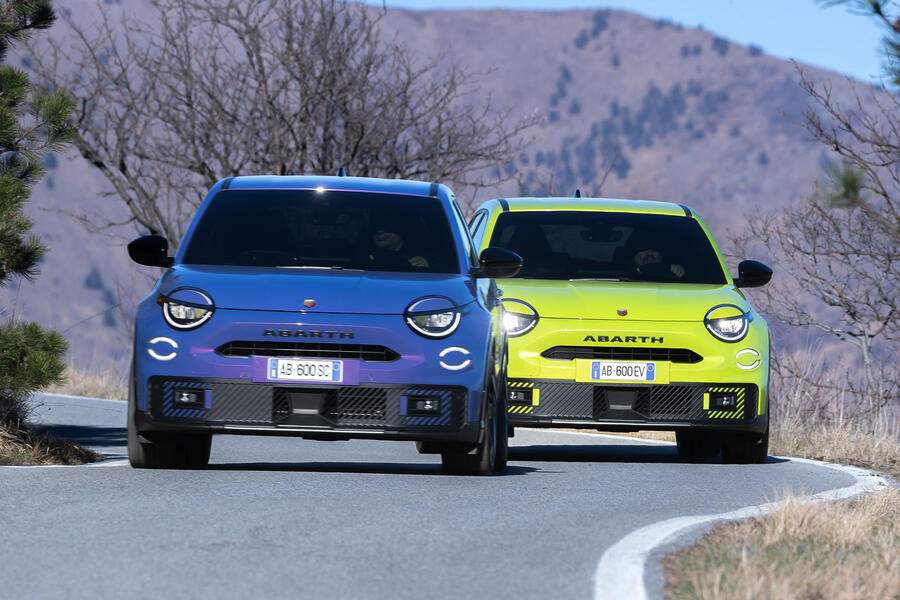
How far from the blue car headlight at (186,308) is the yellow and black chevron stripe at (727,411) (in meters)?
4.00

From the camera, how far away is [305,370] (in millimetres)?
9695

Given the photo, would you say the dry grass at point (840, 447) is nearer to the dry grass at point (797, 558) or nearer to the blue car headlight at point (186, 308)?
the dry grass at point (797, 558)

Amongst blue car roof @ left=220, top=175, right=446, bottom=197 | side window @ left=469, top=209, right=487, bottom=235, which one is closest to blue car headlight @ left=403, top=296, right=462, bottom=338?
blue car roof @ left=220, top=175, right=446, bottom=197

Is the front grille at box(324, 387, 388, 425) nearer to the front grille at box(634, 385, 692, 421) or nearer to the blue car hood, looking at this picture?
the blue car hood

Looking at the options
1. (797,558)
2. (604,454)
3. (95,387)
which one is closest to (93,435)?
(604,454)

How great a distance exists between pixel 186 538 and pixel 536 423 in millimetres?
5170

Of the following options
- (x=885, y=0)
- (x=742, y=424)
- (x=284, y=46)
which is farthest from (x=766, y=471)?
(x=284, y=46)

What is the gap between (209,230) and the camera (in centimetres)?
1080

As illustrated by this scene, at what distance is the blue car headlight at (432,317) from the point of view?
385 inches

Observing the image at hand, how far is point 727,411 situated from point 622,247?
6.03 ft

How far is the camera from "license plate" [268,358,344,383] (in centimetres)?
969

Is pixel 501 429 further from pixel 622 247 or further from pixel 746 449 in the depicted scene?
pixel 622 247

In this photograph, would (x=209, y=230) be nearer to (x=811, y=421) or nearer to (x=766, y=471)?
(x=766, y=471)

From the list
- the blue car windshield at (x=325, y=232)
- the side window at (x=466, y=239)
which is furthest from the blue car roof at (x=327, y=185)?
the side window at (x=466, y=239)
